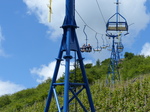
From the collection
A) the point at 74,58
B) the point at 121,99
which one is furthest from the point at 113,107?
the point at 74,58

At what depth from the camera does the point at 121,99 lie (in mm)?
20656

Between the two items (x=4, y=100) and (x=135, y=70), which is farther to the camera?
(x=4, y=100)

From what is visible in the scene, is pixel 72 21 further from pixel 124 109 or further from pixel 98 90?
pixel 98 90

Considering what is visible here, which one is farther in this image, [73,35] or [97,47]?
[97,47]

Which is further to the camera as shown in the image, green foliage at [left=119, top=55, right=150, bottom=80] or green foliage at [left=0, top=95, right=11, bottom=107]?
green foliage at [left=0, top=95, right=11, bottom=107]

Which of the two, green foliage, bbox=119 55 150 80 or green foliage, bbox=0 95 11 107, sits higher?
green foliage, bbox=119 55 150 80

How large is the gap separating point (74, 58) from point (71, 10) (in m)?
1.84

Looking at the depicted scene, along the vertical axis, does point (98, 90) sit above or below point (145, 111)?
above

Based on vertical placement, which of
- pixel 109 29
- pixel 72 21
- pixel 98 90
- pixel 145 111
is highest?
pixel 109 29

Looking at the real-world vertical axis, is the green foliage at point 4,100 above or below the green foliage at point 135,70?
below

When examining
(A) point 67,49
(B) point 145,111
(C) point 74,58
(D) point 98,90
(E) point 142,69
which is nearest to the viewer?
(A) point 67,49

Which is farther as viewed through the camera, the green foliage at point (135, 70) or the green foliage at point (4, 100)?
the green foliage at point (4, 100)

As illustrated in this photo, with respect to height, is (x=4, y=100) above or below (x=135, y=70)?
below

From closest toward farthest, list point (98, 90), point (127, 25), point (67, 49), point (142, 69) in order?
point (67, 49) < point (127, 25) < point (98, 90) < point (142, 69)
